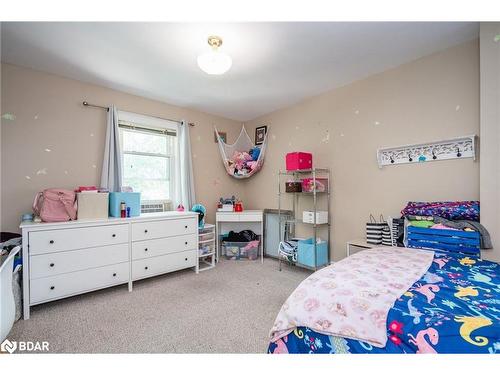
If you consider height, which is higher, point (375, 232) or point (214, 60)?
point (214, 60)

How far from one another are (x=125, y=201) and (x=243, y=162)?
196cm

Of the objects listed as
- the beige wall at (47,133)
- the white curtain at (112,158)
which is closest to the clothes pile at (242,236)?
the white curtain at (112,158)

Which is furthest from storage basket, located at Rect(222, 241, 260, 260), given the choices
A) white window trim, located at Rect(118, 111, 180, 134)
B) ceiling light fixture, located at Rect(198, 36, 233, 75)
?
ceiling light fixture, located at Rect(198, 36, 233, 75)

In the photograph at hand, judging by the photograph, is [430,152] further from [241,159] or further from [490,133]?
[241,159]

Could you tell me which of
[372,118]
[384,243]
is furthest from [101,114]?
[384,243]

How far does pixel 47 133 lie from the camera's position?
8.51ft

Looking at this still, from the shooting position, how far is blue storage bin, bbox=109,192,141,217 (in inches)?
106

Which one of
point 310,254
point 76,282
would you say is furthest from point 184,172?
point 310,254

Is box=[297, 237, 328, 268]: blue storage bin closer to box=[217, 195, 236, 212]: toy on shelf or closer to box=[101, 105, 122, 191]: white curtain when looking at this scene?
box=[217, 195, 236, 212]: toy on shelf

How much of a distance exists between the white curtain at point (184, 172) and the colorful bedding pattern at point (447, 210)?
2751 mm

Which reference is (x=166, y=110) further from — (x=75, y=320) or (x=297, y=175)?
(x=75, y=320)

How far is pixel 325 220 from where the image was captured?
313cm

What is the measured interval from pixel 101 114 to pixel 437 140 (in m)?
3.76

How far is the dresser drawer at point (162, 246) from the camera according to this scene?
267 cm
